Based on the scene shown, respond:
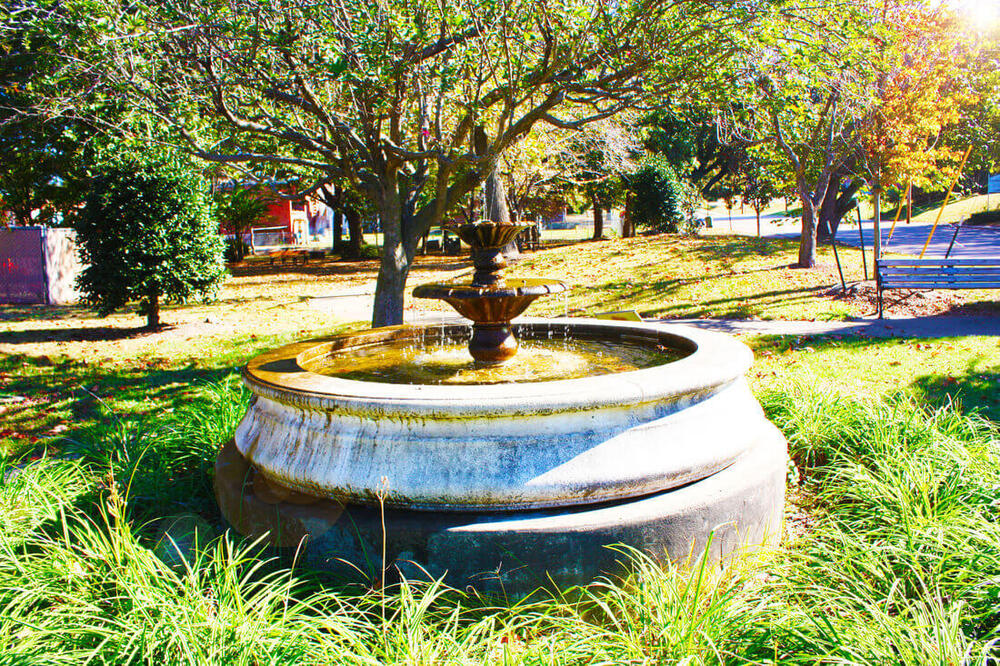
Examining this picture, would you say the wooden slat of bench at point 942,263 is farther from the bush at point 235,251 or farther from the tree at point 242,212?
the bush at point 235,251

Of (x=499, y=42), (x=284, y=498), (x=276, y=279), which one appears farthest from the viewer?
(x=276, y=279)

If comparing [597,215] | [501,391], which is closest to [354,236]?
[597,215]

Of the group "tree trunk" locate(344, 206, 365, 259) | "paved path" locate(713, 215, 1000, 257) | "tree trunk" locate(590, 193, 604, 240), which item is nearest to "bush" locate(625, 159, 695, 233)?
"tree trunk" locate(590, 193, 604, 240)

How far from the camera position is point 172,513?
4719 millimetres

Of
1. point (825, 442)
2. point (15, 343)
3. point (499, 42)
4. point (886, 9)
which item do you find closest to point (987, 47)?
point (886, 9)

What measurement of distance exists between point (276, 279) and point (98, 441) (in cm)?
1776

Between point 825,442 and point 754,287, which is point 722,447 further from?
point 754,287

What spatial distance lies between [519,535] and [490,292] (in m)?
2.38

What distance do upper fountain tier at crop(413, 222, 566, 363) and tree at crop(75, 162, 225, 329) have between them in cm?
857

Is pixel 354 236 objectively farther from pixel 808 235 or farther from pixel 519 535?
pixel 519 535

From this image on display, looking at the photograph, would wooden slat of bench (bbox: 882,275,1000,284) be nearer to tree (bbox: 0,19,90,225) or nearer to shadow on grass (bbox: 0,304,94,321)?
tree (bbox: 0,19,90,225)

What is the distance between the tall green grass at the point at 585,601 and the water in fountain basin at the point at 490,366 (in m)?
1.66

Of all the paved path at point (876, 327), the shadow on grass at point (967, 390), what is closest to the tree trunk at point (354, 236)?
the paved path at point (876, 327)

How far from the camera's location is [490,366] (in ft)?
19.3
